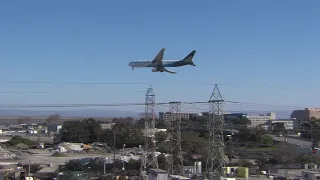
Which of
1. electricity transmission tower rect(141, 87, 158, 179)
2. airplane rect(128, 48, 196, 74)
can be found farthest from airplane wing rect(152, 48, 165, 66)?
electricity transmission tower rect(141, 87, 158, 179)

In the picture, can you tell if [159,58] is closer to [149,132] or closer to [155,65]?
[155,65]

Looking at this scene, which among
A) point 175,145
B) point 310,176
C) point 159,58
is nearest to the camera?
point 159,58

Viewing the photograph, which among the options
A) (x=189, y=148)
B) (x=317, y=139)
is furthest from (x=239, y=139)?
(x=189, y=148)

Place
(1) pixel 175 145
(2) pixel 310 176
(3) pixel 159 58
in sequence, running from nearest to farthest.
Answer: (3) pixel 159 58 < (2) pixel 310 176 < (1) pixel 175 145

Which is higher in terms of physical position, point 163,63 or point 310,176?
point 163,63

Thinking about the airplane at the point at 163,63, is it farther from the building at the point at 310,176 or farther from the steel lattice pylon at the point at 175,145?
the building at the point at 310,176

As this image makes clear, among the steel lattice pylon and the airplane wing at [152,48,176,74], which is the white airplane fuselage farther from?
the steel lattice pylon

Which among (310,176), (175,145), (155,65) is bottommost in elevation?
(310,176)

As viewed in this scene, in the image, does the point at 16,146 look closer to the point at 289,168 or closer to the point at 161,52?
the point at 289,168

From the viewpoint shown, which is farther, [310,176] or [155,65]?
[310,176]

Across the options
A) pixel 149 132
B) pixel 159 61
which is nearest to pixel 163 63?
pixel 159 61
